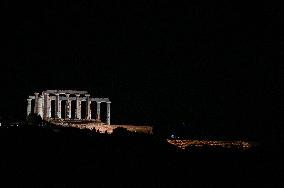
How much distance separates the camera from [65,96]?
50969 millimetres

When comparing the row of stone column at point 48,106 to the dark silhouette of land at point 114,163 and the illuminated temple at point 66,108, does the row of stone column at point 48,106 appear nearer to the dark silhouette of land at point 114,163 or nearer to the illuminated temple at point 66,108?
the illuminated temple at point 66,108

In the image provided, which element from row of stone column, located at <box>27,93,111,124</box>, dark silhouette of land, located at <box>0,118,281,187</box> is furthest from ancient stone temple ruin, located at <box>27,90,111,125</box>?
dark silhouette of land, located at <box>0,118,281,187</box>

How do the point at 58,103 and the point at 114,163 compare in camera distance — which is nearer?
the point at 114,163

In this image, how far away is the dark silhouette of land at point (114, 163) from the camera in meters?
14.2

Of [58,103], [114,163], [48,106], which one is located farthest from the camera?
[58,103]

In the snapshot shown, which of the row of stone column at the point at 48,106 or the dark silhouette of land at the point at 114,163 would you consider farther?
the row of stone column at the point at 48,106

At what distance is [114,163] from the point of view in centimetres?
1552

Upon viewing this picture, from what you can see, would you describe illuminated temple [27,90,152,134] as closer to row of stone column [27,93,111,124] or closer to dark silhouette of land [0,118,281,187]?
row of stone column [27,93,111,124]

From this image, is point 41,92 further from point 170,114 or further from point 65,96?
point 170,114

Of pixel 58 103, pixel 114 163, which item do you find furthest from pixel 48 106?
pixel 114 163

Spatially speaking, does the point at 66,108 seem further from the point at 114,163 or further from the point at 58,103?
the point at 114,163

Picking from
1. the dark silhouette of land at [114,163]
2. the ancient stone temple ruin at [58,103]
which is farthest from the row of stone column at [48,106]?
the dark silhouette of land at [114,163]

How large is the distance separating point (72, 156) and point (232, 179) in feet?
Answer: 22.3

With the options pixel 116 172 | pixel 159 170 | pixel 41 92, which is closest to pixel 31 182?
pixel 116 172
